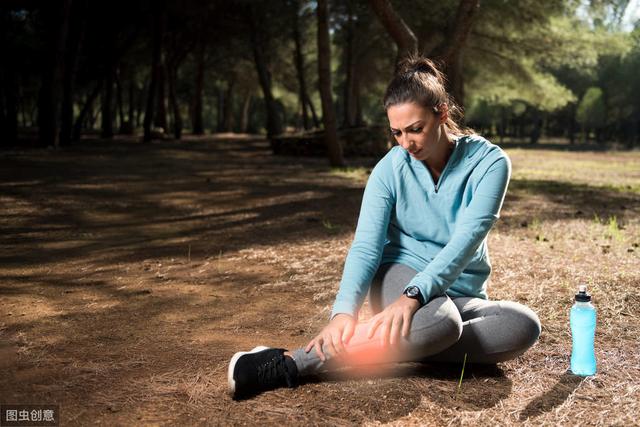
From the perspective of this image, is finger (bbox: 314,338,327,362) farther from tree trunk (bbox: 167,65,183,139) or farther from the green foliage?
the green foliage

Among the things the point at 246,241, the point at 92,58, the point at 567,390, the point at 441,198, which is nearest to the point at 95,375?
the point at 441,198

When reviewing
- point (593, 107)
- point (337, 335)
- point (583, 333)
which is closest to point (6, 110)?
point (337, 335)

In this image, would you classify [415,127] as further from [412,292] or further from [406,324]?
[406,324]

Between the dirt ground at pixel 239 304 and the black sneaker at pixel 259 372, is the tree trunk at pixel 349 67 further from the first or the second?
the black sneaker at pixel 259 372

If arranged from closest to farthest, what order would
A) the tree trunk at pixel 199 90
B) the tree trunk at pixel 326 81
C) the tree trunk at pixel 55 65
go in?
the tree trunk at pixel 326 81 → the tree trunk at pixel 55 65 → the tree trunk at pixel 199 90

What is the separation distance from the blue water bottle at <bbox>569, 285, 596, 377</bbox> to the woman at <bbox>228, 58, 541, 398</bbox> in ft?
0.58

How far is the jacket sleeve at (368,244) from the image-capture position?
277cm

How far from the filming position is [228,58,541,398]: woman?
8.84 feet

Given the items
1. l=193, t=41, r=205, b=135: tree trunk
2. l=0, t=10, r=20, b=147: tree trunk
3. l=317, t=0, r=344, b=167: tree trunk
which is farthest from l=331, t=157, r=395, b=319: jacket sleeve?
l=193, t=41, r=205, b=135: tree trunk

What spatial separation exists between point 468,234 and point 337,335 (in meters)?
0.74

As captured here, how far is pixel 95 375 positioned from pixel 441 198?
187cm

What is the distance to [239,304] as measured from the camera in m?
4.27

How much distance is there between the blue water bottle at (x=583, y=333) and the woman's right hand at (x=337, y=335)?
105cm

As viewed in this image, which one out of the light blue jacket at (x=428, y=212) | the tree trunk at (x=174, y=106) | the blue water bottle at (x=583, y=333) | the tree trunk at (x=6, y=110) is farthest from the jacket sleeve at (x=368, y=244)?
the tree trunk at (x=174, y=106)
